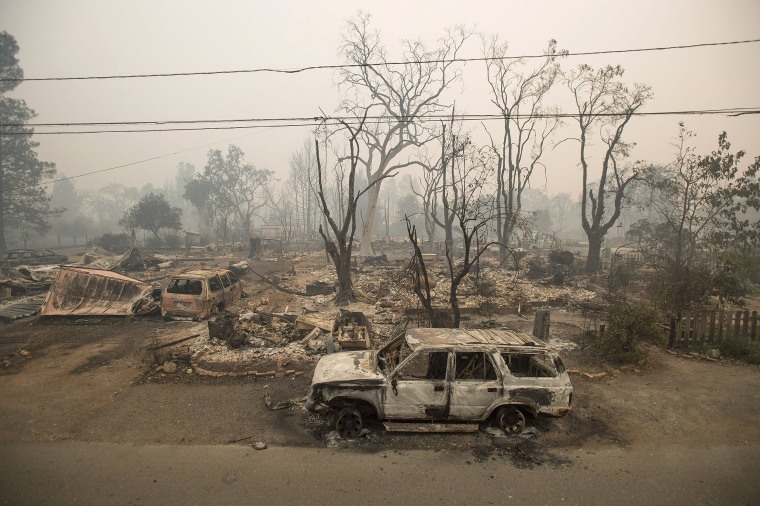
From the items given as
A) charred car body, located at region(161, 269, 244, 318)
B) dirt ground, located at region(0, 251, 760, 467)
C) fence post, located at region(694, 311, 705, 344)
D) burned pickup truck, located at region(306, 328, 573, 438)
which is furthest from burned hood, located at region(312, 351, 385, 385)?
fence post, located at region(694, 311, 705, 344)

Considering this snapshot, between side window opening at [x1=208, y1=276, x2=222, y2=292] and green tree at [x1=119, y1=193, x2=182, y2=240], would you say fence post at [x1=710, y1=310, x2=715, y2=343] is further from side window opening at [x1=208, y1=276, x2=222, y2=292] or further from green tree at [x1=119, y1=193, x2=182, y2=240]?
green tree at [x1=119, y1=193, x2=182, y2=240]

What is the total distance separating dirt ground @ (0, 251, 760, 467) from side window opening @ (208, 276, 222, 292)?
97.5 inches

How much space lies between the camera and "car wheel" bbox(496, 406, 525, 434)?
6.08 metres

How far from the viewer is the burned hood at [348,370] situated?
5.87 metres

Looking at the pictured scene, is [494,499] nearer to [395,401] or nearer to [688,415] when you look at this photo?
[395,401]

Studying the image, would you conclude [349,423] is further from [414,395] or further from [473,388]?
[473,388]

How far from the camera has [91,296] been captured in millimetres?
12734

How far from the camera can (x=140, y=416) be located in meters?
6.65

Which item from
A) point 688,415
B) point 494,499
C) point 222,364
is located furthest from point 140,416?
point 688,415

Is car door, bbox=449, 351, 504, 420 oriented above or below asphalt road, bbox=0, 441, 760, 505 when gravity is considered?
above

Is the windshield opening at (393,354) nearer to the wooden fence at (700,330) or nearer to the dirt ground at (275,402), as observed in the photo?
the dirt ground at (275,402)

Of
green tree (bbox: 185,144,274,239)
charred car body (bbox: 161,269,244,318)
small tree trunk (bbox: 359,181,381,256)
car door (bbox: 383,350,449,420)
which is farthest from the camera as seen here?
green tree (bbox: 185,144,274,239)

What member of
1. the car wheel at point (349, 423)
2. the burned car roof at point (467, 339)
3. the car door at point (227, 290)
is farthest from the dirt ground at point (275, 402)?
the car door at point (227, 290)

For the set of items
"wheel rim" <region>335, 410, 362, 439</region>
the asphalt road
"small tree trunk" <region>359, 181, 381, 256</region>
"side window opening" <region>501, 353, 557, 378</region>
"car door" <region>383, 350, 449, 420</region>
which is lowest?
the asphalt road
